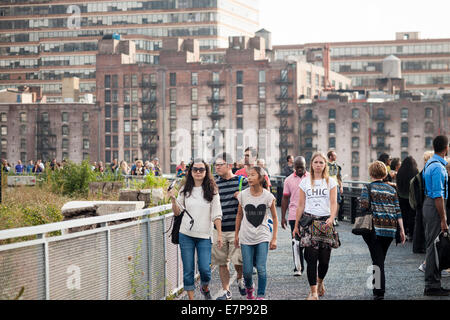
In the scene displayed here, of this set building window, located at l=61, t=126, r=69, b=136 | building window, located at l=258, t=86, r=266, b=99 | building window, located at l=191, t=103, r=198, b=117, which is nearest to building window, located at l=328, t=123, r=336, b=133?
building window, located at l=258, t=86, r=266, b=99

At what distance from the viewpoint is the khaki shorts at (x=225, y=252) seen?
30.9 feet

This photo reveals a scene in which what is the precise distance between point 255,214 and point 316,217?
2.47 ft

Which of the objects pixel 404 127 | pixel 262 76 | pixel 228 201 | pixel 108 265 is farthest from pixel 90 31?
pixel 108 265

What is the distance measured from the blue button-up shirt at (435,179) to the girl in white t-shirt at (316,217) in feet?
4.25

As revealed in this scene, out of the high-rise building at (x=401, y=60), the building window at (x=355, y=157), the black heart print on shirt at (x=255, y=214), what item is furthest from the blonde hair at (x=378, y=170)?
the high-rise building at (x=401, y=60)

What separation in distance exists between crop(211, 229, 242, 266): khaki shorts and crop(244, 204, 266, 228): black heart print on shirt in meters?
0.57

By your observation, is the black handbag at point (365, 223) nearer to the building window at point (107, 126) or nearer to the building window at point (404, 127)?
the building window at point (404, 127)

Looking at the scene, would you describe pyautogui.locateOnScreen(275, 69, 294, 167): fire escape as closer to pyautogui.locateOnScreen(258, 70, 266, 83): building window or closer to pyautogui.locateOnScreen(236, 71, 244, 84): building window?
pyautogui.locateOnScreen(258, 70, 266, 83): building window

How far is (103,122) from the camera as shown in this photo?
107438 mm

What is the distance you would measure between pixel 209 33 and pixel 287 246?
111609 mm

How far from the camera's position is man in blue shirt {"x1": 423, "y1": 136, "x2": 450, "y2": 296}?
9.55m

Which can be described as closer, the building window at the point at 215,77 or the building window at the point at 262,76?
the building window at the point at 262,76
